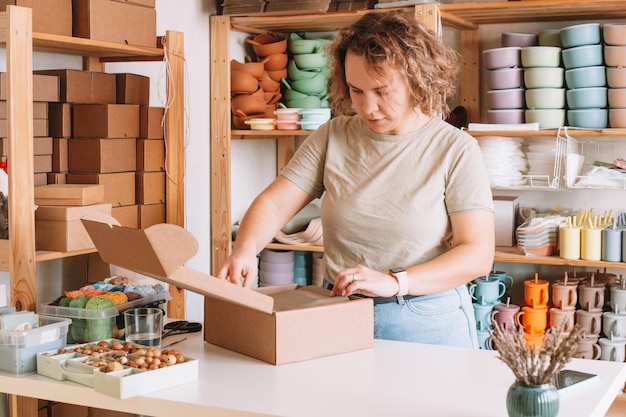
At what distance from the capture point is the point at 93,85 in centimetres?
288

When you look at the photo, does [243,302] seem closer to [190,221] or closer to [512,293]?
[190,221]

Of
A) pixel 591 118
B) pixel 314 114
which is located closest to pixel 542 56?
pixel 591 118

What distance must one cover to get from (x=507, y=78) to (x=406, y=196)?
59.6 inches

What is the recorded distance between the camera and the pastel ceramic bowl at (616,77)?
10.9 ft

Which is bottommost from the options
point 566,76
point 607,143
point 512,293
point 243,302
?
point 512,293

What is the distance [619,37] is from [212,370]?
219 centimetres

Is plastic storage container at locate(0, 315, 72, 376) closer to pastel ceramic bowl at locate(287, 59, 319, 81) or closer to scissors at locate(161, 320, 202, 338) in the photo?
scissors at locate(161, 320, 202, 338)

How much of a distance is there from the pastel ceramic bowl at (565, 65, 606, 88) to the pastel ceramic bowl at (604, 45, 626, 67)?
0.05 metres

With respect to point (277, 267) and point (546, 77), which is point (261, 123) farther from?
point (546, 77)

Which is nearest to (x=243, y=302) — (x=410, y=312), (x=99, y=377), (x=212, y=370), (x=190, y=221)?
A: (x=212, y=370)

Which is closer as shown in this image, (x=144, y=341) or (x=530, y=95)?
(x=144, y=341)

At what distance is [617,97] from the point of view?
335 cm

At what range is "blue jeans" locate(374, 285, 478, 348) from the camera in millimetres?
2160

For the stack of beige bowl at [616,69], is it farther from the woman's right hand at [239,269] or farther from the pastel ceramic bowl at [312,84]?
the woman's right hand at [239,269]
